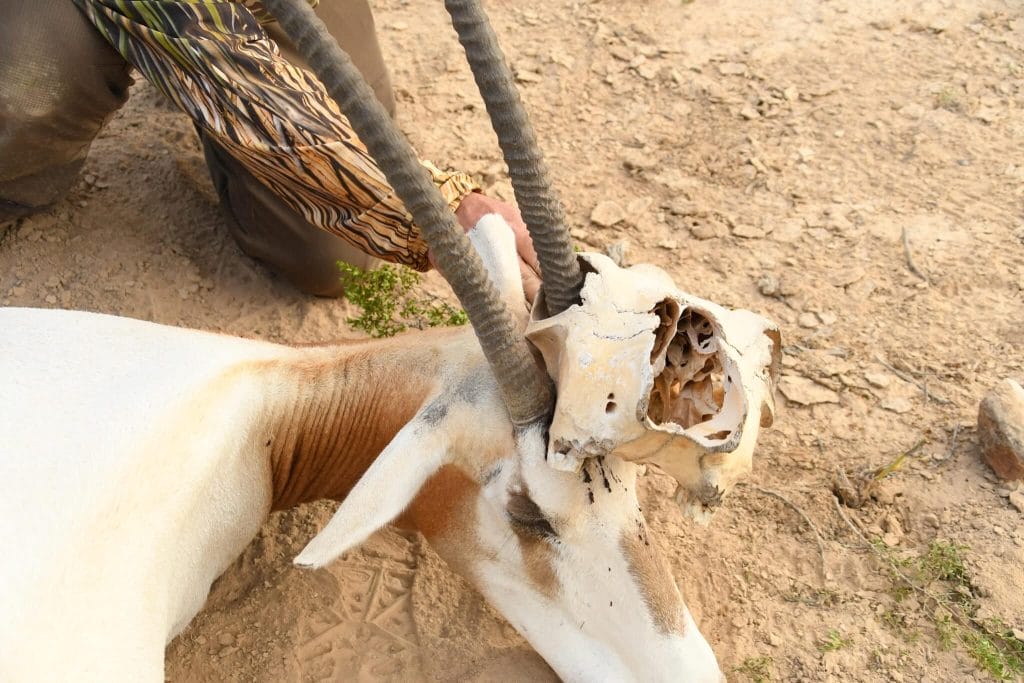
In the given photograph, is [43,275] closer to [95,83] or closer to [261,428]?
[95,83]

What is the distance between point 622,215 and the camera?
14.3 ft

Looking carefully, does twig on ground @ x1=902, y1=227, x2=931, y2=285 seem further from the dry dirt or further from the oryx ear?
the oryx ear

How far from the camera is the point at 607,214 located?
435cm

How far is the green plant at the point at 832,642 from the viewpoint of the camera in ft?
9.09

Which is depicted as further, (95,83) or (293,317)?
(293,317)

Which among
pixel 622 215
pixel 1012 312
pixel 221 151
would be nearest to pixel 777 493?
pixel 1012 312

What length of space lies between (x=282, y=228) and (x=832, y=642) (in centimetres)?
254

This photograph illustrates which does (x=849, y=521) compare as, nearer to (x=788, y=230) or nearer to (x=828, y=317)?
(x=828, y=317)

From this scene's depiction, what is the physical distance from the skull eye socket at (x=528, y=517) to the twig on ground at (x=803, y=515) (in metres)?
1.06

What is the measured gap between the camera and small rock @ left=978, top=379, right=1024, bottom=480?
3107mm

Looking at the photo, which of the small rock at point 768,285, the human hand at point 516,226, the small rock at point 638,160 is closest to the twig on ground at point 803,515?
the small rock at point 768,285

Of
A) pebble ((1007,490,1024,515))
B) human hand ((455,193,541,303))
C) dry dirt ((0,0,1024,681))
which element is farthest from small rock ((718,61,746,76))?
pebble ((1007,490,1024,515))

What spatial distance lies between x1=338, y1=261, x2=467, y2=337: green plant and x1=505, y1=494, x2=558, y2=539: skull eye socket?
124cm

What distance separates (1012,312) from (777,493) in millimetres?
1312
